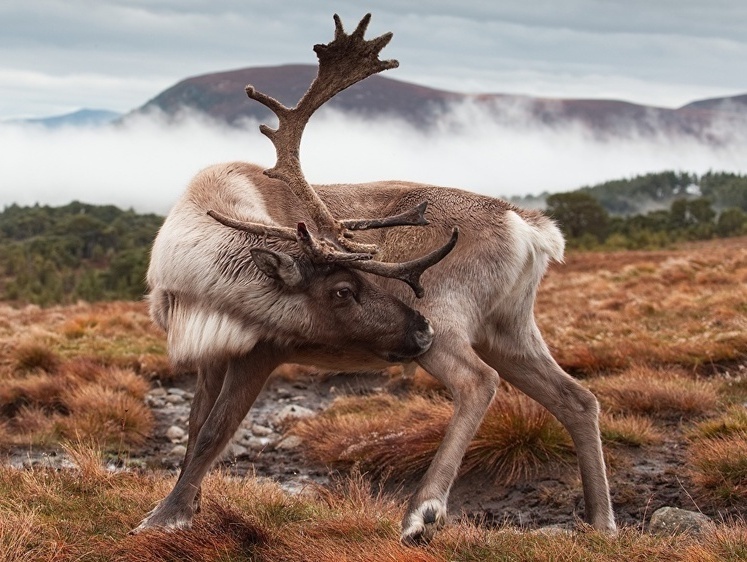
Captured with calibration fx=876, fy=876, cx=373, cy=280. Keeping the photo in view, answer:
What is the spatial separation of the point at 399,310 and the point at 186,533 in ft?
6.06

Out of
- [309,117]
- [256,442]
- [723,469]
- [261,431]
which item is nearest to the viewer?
[309,117]

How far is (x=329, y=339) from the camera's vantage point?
5551mm

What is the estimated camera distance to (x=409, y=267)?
17.7ft

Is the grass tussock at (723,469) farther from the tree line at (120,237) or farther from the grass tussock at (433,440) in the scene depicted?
the tree line at (120,237)

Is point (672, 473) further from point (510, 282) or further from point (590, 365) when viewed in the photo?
point (590, 365)

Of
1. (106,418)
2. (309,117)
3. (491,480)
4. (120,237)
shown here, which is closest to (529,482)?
(491,480)

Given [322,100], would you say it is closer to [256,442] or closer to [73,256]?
[256,442]

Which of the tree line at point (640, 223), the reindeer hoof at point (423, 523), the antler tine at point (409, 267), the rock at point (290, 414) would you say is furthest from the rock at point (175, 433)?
the tree line at point (640, 223)

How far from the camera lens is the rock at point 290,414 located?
934 centimetres

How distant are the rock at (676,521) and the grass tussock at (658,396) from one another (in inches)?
94.1

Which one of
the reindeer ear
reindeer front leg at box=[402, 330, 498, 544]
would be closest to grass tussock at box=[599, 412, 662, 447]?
reindeer front leg at box=[402, 330, 498, 544]

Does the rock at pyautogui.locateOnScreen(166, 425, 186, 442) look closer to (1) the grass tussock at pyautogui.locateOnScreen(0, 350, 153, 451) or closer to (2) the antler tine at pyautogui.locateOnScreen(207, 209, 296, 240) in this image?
(1) the grass tussock at pyautogui.locateOnScreen(0, 350, 153, 451)

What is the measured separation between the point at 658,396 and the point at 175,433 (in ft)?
15.5

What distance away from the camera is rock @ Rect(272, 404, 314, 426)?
9.34m
